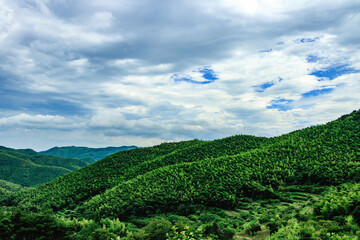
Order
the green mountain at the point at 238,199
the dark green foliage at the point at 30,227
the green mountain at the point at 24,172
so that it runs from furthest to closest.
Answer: the green mountain at the point at 24,172
the dark green foliage at the point at 30,227
the green mountain at the point at 238,199

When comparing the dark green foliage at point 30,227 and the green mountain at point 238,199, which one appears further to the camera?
the dark green foliage at point 30,227

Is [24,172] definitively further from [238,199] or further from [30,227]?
[238,199]

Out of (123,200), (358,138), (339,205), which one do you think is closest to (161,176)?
(123,200)

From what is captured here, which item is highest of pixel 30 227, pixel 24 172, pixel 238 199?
pixel 238 199

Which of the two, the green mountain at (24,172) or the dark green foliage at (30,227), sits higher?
the dark green foliage at (30,227)

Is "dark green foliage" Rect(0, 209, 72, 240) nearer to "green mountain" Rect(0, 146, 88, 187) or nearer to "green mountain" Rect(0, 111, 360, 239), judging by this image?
"green mountain" Rect(0, 111, 360, 239)

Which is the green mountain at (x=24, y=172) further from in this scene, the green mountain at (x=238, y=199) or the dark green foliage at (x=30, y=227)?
the dark green foliage at (x=30, y=227)

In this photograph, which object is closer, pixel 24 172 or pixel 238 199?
pixel 238 199

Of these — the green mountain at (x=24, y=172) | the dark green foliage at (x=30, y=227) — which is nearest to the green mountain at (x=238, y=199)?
the dark green foliage at (x=30, y=227)

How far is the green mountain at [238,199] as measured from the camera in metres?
8.87

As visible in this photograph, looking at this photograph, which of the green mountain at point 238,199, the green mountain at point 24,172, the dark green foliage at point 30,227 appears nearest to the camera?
the green mountain at point 238,199

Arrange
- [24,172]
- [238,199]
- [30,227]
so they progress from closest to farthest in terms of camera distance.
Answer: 1. [30,227]
2. [238,199]
3. [24,172]

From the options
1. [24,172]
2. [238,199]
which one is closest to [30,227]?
[238,199]

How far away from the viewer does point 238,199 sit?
14.2 meters
